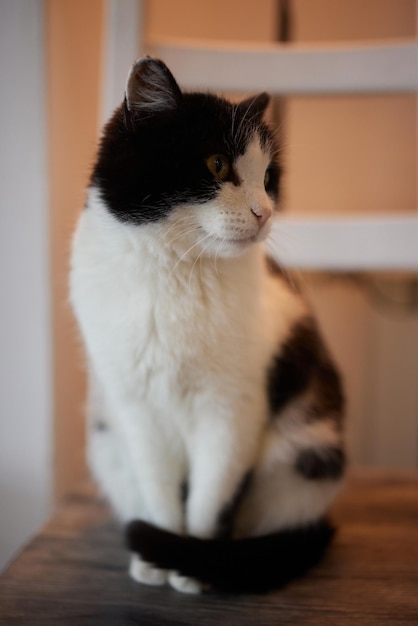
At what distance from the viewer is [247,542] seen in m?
0.70

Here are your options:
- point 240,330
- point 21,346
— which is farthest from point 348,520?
point 21,346

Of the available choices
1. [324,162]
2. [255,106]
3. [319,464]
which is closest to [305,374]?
[319,464]

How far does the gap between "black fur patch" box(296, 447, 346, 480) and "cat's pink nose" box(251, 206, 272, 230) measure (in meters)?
0.32

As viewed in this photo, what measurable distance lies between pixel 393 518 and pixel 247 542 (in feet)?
0.96

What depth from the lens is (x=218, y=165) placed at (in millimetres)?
617

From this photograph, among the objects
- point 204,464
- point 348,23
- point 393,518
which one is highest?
point 348,23

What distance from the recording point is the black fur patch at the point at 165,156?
23.9 inches

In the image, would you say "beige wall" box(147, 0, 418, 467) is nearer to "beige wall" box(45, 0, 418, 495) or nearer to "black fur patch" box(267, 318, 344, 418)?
"beige wall" box(45, 0, 418, 495)

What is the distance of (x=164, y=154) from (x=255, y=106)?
165 mm

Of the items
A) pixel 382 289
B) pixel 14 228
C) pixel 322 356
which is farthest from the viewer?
pixel 382 289

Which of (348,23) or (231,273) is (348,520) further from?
(348,23)

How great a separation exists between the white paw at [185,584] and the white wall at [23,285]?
18.8 inches

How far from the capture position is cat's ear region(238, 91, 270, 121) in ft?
2.21

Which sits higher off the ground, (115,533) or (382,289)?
(382,289)
